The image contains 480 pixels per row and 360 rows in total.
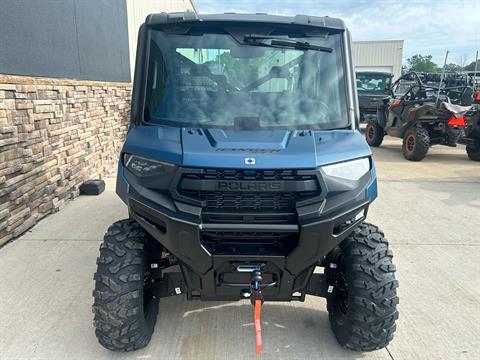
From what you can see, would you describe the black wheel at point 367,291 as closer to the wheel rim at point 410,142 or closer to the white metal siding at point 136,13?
the white metal siding at point 136,13

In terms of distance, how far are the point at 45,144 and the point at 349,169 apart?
429 cm

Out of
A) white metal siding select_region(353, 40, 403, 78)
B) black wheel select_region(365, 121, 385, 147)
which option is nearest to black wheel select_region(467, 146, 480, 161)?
black wheel select_region(365, 121, 385, 147)

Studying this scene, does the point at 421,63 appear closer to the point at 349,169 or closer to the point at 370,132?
the point at 370,132

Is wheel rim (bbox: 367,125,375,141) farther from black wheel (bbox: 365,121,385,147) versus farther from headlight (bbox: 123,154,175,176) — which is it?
headlight (bbox: 123,154,175,176)

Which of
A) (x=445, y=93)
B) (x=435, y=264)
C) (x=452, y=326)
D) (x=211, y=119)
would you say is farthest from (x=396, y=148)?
(x=211, y=119)

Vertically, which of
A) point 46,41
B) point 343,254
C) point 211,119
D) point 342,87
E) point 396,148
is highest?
point 46,41

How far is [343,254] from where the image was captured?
2760 mm

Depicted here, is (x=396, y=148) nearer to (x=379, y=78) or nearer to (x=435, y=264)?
(x=379, y=78)

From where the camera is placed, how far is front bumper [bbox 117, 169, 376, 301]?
2299mm

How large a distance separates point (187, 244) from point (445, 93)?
431 inches

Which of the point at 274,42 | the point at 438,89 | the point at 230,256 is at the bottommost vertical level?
the point at 230,256

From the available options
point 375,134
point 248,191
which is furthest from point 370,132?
point 248,191

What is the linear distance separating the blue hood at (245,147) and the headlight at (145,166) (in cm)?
3

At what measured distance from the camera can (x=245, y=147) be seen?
2406mm
